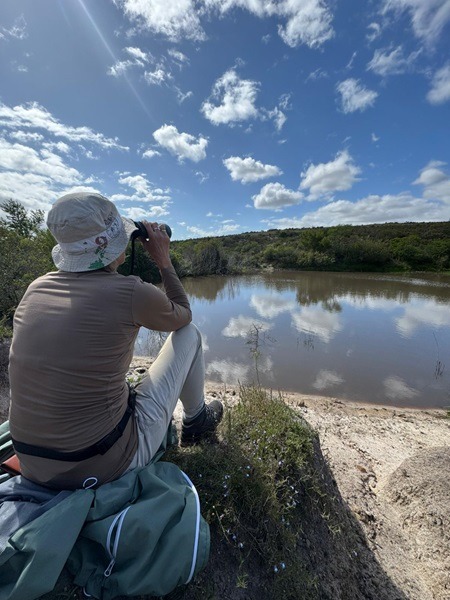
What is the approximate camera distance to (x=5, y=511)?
1.00m

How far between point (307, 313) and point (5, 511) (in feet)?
31.9

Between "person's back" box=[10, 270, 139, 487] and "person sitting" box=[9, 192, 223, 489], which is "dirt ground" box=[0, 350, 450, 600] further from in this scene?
"person's back" box=[10, 270, 139, 487]

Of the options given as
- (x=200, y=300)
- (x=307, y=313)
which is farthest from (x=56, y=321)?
(x=200, y=300)

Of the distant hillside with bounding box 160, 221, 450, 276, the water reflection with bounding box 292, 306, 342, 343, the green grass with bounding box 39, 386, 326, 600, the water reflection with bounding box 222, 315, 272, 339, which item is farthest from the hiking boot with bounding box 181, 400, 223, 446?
the distant hillside with bounding box 160, 221, 450, 276

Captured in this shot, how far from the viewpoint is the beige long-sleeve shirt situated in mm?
1081

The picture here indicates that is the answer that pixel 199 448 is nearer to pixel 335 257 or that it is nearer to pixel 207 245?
pixel 207 245

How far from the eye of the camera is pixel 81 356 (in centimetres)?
110

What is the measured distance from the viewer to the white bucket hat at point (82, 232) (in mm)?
1233

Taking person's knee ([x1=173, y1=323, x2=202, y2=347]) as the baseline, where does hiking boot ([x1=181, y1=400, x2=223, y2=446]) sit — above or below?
below

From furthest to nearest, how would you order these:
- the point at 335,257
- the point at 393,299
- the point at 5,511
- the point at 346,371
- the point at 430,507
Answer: the point at 335,257, the point at 393,299, the point at 346,371, the point at 430,507, the point at 5,511

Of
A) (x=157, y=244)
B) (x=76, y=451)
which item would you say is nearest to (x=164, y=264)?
(x=157, y=244)

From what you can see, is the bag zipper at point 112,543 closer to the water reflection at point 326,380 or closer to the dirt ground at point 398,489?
the dirt ground at point 398,489

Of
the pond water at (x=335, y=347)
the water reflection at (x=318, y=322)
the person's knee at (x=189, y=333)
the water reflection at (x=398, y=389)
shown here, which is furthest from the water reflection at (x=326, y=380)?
the person's knee at (x=189, y=333)

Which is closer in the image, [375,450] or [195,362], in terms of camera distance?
[195,362]
